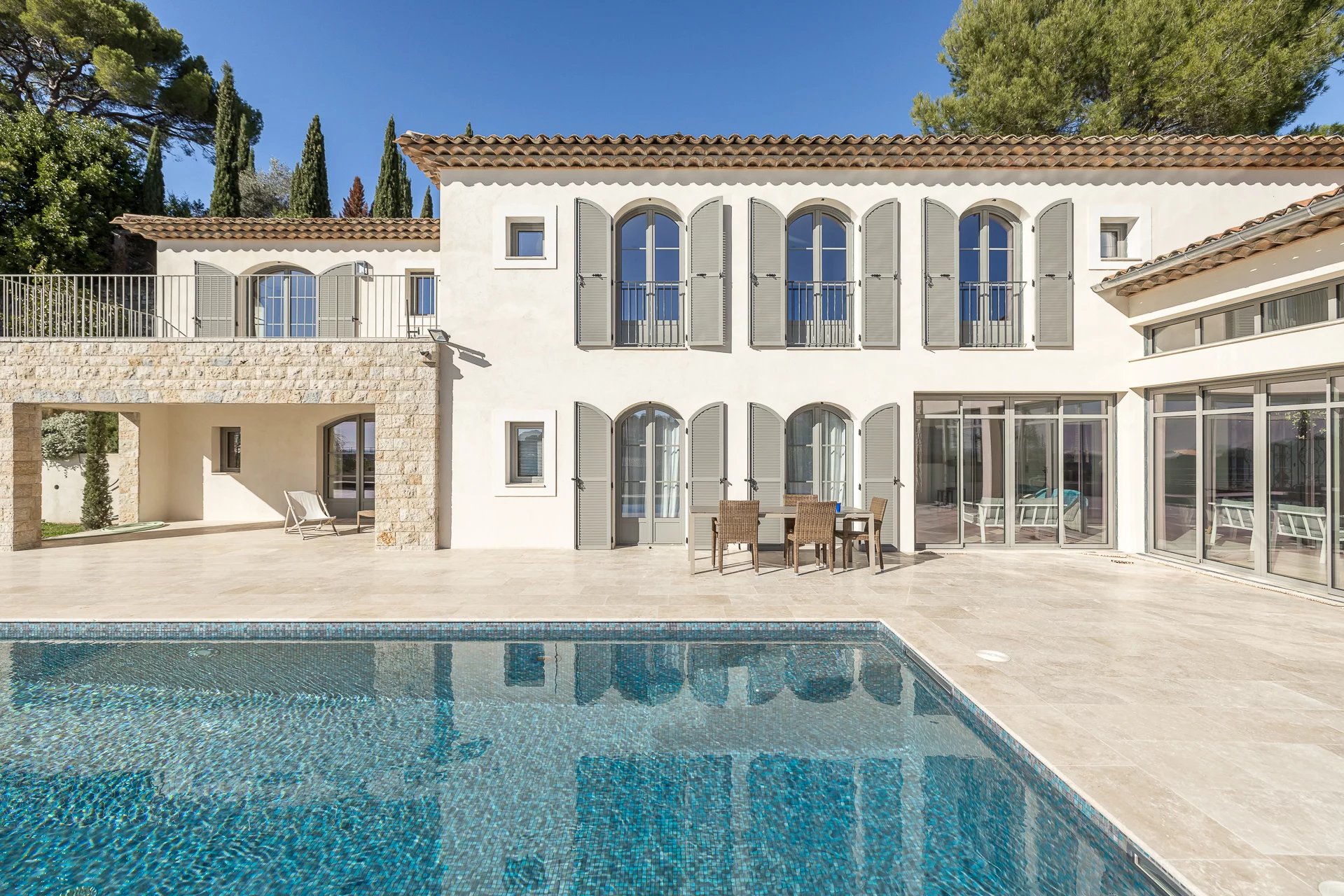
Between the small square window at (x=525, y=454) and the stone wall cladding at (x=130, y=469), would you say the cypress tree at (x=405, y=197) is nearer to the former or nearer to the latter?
the stone wall cladding at (x=130, y=469)

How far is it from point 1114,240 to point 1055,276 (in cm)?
144

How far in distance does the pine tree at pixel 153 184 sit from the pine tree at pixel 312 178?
11.6ft

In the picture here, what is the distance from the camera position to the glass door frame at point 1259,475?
20.2ft

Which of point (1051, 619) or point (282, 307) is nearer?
point (1051, 619)

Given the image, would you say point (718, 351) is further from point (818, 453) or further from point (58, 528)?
point (58, 528)

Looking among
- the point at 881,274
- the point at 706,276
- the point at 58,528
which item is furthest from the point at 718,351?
the point at 58,528

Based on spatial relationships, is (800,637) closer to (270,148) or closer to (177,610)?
(177,610)

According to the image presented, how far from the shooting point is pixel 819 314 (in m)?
9.58

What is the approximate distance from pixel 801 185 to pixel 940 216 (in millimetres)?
2272

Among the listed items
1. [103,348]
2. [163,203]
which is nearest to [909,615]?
[103,348]

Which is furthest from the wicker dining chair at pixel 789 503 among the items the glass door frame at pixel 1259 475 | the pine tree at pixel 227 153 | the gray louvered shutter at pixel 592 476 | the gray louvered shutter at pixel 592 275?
the pine tree at pixel 227 153

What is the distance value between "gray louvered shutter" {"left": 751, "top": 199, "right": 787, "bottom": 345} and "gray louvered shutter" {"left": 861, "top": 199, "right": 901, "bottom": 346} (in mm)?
1356

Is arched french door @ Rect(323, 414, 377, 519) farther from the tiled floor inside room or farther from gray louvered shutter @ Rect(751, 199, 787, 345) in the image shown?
gray louvered shutter @ Rect(751, 199, 787, 345)

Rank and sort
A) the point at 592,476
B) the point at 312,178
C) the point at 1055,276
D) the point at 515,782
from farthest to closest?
1. the point at 312,178
2. the point at 592,476
3. the point at 1055,276
4. the point at 515,782
